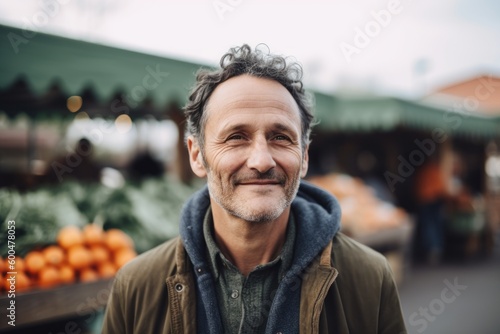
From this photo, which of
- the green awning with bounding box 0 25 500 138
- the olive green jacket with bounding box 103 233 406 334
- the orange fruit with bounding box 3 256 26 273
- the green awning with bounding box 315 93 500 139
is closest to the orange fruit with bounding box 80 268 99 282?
the orange fruit with bounding box 3 256 26 273

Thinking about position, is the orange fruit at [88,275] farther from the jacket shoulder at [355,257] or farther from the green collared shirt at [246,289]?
the jacket shoulder at [355,257]

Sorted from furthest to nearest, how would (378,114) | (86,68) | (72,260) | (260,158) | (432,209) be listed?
(432,209), (378,114), (86,68), (72,260), (260,158)

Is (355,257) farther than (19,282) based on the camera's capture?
No

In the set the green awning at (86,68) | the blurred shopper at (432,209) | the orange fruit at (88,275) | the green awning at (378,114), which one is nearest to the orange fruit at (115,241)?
the orange fruit at (88,275)

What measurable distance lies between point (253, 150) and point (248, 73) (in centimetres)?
38

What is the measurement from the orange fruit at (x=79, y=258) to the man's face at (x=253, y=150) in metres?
2.00

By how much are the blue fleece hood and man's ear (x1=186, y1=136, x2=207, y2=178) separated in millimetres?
162

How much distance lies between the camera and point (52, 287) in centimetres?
281

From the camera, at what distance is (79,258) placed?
3.06 meters

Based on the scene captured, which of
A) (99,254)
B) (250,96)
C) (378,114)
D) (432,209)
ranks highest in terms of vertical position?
(378,114)

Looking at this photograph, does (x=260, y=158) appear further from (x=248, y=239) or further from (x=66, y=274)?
(x=66, y=274)

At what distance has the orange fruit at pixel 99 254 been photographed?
127 inches

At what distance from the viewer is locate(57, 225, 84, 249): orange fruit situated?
3.15m

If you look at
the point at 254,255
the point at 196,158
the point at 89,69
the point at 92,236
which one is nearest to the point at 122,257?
the point at 92,236
